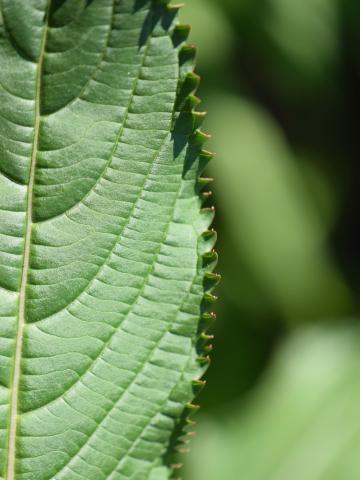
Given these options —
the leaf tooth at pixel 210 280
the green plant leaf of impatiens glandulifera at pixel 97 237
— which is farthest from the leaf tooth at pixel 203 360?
the leaf tooth at pixel 210 280

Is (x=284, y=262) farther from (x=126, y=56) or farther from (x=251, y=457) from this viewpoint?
(x=126, y=56)

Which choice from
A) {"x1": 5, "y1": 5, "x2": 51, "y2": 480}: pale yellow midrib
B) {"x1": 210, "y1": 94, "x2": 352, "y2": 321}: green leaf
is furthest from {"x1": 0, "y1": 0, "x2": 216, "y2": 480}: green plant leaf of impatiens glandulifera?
{"x1": 210, "y1": 94, "x2": 352, "y2": 321}: green leaf

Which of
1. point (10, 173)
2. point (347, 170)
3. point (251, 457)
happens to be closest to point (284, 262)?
point (347, 170)

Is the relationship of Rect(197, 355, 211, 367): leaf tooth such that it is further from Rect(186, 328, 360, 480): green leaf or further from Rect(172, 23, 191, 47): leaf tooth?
Rect(186, 328, 360, 480): green leaf

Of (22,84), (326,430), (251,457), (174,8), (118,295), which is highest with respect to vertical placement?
(174,8)

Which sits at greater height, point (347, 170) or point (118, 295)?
point (118, 295)
